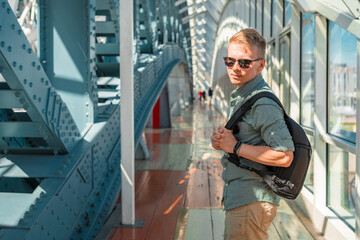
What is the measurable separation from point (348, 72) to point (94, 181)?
10.3 ft

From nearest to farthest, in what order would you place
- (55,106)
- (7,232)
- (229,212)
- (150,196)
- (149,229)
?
(229,212) < (7,232) < (55,106) < (149,229) < (150,196)

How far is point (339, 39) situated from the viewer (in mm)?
3836

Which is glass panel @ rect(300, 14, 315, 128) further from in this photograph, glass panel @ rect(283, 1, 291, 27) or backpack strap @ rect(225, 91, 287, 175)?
backpack strap @ rect(225, 91, 287, 175)

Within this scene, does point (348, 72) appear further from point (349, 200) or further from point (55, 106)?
point (55, 106)

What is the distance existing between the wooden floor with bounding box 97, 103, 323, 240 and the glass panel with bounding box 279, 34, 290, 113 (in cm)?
195

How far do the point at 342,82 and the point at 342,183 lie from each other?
1.13 meters

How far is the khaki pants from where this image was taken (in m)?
1.65

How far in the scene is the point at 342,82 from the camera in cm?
386

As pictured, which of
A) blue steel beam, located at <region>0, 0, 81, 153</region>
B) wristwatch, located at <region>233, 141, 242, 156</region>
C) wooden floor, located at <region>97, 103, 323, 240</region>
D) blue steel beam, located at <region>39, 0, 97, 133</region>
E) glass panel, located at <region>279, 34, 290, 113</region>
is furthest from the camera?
glass panel, located at <region>279, 34, 290, 113</region>

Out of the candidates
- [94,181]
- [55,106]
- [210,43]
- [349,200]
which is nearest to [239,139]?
[55,106]

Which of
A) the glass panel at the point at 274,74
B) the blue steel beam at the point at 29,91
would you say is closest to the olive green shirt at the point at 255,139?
the blue steel beam at the point at 29,91

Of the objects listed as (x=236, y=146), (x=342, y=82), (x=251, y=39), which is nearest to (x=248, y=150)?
(x=236, y=146)

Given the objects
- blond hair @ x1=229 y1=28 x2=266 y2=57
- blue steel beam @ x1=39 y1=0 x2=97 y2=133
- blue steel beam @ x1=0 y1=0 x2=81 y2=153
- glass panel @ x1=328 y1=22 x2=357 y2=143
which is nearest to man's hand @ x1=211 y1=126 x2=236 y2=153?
blond hair @ x1=229 y1=28 x2=266 y2=57

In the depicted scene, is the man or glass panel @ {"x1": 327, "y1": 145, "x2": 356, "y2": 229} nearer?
the man
